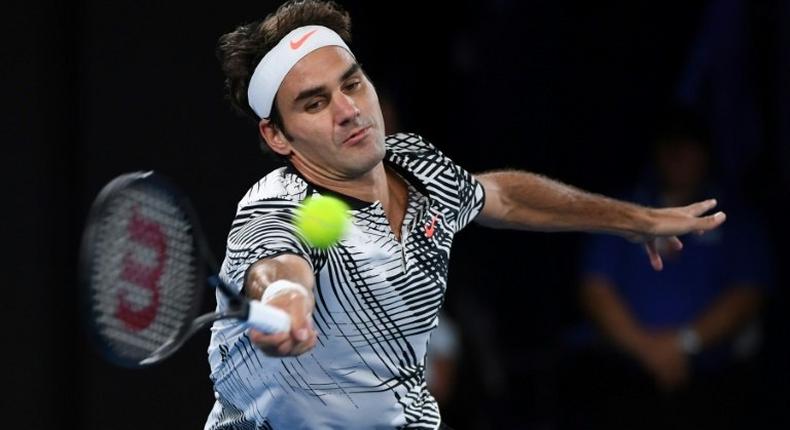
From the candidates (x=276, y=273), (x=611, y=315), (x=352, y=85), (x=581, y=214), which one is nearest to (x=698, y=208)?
(x=581, y=214)

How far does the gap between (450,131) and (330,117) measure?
3862 mm

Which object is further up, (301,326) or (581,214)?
(301,326)

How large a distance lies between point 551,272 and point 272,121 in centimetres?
414

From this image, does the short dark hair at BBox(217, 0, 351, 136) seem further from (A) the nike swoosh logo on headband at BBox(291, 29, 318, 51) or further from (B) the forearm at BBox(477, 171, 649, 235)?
(B) the forearm at BBox(477, 171, 649, 235)

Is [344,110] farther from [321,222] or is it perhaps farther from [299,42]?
[321,222]

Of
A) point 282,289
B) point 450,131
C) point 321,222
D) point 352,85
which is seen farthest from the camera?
point 450,131

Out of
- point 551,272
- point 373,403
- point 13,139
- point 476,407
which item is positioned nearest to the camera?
point 373,403

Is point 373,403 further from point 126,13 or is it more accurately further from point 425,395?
point 126,13

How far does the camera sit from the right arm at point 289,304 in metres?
3.89

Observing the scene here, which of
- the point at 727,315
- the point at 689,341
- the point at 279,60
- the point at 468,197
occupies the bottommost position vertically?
the point at 689,341

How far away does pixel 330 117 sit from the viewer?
16.1 ft

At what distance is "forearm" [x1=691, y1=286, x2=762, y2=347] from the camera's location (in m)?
8.00


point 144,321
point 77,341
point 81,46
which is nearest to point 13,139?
point 81,46

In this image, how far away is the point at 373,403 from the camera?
486 centimetres
